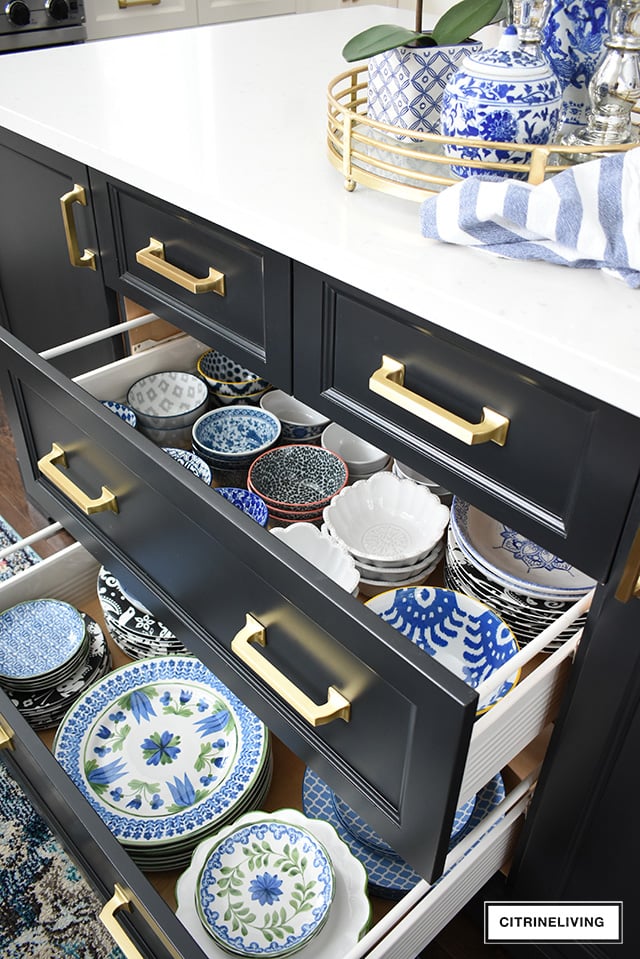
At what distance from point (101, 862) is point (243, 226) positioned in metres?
0.61

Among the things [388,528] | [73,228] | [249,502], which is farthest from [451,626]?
[73,228]

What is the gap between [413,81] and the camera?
2.41 ft

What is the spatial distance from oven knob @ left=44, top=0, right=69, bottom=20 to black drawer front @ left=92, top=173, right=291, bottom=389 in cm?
142

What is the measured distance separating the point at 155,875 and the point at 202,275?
651 millimetres

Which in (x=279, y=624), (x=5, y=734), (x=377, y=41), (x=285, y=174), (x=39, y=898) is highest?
(x=377, y=41)

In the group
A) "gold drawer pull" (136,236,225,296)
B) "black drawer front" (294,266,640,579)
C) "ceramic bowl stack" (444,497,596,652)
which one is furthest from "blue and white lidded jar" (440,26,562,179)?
"ceramic bowl stack" (444,497,596,652)

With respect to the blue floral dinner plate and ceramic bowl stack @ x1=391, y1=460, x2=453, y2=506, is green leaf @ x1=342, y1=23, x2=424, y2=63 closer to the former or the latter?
ceramic bowl stack @ x1=391, y1=460, x2=453, y2=506

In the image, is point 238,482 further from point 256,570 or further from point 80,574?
point 256,570

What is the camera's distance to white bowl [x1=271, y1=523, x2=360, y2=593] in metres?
1.00

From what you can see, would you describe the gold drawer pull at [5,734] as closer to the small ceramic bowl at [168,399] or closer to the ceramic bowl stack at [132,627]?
the ceramic bowl stack at [132,627]

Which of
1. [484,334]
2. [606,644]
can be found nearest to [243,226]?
[484,334]

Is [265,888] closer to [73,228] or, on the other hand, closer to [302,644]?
[302,644]

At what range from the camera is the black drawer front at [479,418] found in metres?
0.59

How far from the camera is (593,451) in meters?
0.59
